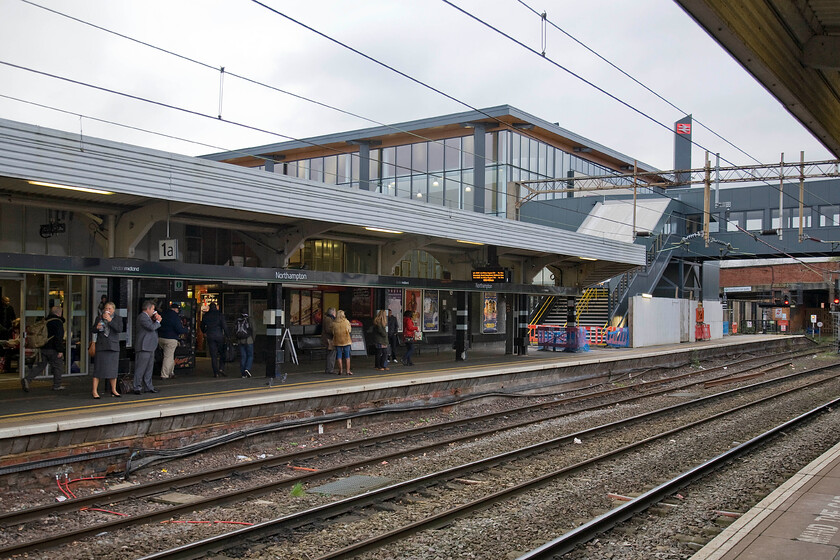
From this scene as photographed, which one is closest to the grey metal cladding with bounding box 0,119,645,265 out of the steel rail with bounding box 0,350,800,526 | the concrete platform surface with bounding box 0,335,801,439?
the concrete platform surface with bounding box 0,335,801,439

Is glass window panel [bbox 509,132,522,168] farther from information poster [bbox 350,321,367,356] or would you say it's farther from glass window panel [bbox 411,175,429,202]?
information poster [bbox 350,321,367,356]

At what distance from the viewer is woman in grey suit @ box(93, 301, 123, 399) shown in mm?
11273

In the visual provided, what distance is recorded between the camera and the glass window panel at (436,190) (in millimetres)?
33969

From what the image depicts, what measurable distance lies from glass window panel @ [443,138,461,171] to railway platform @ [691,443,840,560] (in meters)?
26.8

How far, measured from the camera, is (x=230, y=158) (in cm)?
4050

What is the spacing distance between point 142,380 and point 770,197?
3546 cm

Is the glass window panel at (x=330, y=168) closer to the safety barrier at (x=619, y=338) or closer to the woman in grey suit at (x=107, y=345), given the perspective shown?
the safety barrier at (x=619, y=338)

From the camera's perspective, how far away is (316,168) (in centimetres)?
3869

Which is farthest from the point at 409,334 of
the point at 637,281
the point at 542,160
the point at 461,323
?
the point at 542,160

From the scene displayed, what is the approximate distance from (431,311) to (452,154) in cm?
1131

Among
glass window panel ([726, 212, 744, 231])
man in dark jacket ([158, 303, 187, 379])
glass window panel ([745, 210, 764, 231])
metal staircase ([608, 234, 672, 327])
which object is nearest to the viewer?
man in dark jacket ([158, 303, 187, 379])

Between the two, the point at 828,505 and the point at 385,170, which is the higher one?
the point at 385,170

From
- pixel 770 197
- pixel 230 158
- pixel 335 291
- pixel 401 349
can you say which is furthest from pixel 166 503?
pixel 770 197

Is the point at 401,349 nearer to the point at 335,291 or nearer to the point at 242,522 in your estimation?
the point at 335,291
